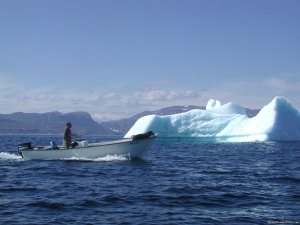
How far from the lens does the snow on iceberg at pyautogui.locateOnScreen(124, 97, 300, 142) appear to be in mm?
75312

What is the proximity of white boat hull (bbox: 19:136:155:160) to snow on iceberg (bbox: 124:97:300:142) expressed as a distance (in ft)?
164

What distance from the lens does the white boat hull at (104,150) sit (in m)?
27.5

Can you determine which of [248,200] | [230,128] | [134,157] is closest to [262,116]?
[230,128]

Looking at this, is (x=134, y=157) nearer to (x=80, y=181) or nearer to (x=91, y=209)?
(x=80, y=181)

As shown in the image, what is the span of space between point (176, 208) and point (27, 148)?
64.3 feet

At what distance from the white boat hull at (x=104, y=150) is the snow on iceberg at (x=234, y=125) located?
50.0 metres

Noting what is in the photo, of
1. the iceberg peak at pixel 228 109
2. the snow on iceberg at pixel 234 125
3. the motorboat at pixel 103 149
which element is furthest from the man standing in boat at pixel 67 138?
the iceberg peak at pixel 228 109

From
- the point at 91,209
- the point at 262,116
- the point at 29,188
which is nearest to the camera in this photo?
the point at 91,209

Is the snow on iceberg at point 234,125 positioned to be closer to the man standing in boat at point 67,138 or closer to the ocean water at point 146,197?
the man standing in boat at point 67,138

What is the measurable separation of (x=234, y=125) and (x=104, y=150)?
55599 mm

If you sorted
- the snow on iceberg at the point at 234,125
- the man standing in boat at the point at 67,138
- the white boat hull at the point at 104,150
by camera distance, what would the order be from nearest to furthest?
1. the white boat hull at the point at 104,150
2. the man standing in boat at the point at 67,138
3. the snow on iceberg at the point at 234,125

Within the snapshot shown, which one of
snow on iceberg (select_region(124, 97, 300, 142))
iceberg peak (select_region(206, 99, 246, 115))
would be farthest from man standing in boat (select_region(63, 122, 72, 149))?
iceberg peak (select_region(206, 99, 246, 115))

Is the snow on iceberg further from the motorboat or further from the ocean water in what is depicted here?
the ocean water

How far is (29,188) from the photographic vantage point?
1580 centimetres
